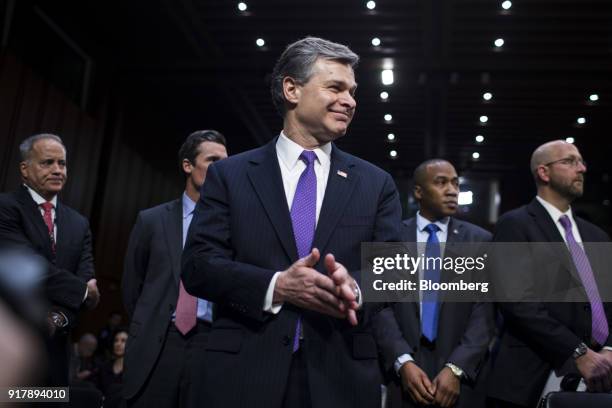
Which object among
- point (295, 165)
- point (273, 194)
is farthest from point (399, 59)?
point (273, 194)

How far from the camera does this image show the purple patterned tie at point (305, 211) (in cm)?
148

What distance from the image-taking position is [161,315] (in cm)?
249

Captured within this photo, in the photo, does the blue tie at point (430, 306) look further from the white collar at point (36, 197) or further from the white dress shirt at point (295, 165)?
the white collar at point (36, 197)

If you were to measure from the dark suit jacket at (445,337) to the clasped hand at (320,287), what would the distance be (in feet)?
4.51

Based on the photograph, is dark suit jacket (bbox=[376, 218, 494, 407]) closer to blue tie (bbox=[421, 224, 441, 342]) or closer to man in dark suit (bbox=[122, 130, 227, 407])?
blue tie (bbox=[421, 224, 441, 342])

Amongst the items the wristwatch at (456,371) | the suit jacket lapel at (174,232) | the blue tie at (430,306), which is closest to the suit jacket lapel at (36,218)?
the suit jacket lapel at (174,232)

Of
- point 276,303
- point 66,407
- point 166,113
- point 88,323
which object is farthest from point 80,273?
point 166,113

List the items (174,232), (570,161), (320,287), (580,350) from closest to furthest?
1. (320,287)
2. (580,350)
3. (174,232)
4. (570,161)

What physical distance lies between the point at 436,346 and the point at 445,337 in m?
0.06

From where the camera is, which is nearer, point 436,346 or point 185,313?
point 185,313

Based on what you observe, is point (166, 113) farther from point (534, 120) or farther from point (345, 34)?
point (534, 120)

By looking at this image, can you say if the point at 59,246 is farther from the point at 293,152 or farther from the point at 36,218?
the point at 293,152

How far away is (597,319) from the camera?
8.37 feet

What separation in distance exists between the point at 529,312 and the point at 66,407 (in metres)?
1.78
